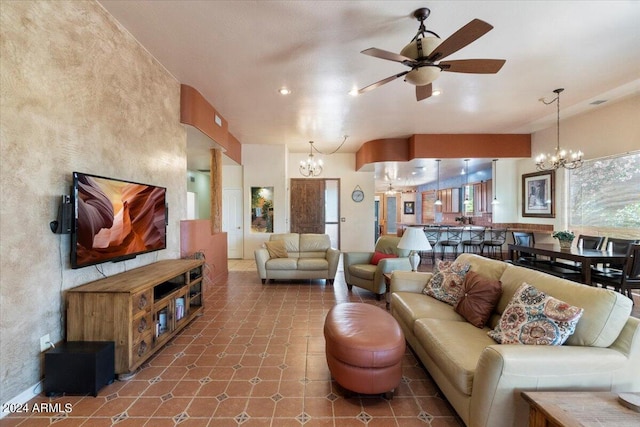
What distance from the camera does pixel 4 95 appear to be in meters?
1.76

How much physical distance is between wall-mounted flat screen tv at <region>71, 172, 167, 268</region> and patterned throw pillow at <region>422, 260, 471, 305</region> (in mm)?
3107

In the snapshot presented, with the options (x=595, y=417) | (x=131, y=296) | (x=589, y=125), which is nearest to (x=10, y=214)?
(x=131, y=296)

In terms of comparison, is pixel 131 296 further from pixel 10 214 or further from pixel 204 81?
pixel 204 81

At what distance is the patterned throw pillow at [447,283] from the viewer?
8.75 feet

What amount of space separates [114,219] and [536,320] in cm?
341

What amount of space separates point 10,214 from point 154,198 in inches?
54.7

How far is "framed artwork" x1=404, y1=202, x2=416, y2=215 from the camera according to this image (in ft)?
45.3

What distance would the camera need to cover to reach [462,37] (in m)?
2.04

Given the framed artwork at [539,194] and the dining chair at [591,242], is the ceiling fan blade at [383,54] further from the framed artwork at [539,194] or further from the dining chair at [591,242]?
the framed artwork at [539,194]

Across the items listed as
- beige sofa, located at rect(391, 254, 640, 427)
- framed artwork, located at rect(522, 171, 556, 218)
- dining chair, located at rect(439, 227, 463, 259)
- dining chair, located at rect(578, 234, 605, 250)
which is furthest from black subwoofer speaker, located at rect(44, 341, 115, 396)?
framed artwork, located at rect(522, 171, 556, 218)

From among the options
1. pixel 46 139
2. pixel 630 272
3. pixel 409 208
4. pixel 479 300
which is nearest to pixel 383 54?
pixel 479 300

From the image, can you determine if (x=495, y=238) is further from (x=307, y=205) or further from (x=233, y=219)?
(x=233, y=219)

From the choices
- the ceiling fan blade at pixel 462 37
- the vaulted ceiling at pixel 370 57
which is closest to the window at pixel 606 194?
the vaulted ceiling at pixel 370 57

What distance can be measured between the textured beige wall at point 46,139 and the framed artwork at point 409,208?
12.7m
